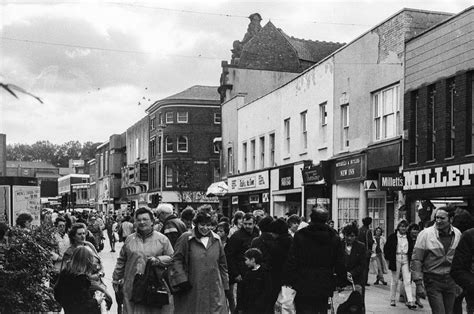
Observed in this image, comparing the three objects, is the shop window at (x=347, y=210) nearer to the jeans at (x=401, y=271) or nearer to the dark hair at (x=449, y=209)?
the jeans at (x=401, y=271)

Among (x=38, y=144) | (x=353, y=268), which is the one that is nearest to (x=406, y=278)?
(x=353, y=268)

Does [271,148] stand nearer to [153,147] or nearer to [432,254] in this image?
[432,254]

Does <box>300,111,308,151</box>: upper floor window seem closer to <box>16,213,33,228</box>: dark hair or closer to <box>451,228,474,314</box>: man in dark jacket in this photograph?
<box>16,213,33,228</box>: dark hair

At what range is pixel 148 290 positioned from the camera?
8.27 m

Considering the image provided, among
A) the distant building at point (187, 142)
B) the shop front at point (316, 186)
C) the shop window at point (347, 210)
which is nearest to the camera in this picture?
the shop window at point (347, 210)

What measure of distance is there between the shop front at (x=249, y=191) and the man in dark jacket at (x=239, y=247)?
24458mm

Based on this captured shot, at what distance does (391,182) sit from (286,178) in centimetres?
1209

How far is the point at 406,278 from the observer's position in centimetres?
1486

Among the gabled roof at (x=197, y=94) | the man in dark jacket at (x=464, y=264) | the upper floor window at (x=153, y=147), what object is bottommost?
the man in dark jacket at (x=464, y=264)

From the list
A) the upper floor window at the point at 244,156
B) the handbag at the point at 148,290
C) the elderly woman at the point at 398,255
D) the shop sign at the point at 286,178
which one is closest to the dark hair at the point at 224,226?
the elderly woman at the point at 398,255

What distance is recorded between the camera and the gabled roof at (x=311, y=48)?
175ft

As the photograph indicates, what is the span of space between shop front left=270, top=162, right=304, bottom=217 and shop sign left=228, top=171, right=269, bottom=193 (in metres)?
1.08

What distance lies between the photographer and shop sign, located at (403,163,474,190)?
19141 millimetres

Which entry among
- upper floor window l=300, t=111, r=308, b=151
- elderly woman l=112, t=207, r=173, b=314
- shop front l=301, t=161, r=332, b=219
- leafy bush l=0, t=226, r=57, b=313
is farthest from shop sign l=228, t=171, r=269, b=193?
leafy bush l=0, t=226, r=57, b=313
